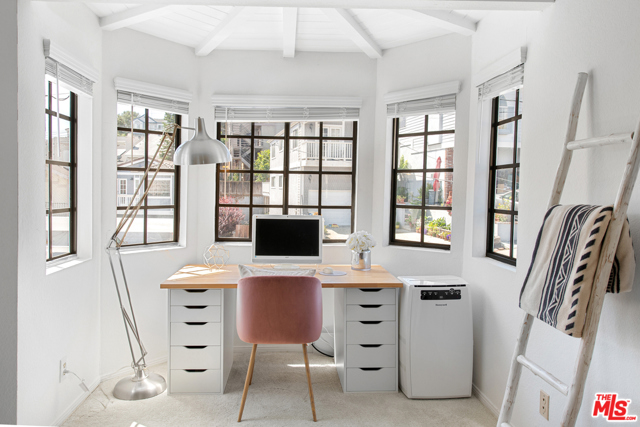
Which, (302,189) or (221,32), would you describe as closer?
(221,32)

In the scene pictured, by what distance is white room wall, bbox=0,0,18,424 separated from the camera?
6.39 ft

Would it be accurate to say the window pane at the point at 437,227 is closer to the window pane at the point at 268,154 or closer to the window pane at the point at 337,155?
the window pane at the point at 337,155

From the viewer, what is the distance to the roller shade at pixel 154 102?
3067 mm

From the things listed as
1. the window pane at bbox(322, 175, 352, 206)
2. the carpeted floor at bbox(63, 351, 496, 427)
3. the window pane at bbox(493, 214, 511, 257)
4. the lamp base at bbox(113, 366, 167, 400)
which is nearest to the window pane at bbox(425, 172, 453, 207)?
the window pane at bbox(493, 214, 511, 257)

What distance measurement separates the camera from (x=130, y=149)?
10.6 feet

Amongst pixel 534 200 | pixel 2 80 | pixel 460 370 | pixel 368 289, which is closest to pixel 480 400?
pixel 460 370

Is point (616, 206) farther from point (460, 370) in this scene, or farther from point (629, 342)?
point (460, 370)

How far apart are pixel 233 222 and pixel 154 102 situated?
3.76ft

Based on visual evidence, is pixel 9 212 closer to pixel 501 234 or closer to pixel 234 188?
pixel 234 188

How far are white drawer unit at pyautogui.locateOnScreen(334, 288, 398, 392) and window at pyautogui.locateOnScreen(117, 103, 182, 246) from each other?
160cm

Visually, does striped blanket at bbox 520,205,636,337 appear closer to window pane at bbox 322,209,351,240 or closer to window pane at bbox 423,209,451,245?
window pane at bbox 423,209,451,245

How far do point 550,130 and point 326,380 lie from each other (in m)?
2.16

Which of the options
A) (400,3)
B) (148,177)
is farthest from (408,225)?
(148,177)

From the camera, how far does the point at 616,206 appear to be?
55.1 inches
